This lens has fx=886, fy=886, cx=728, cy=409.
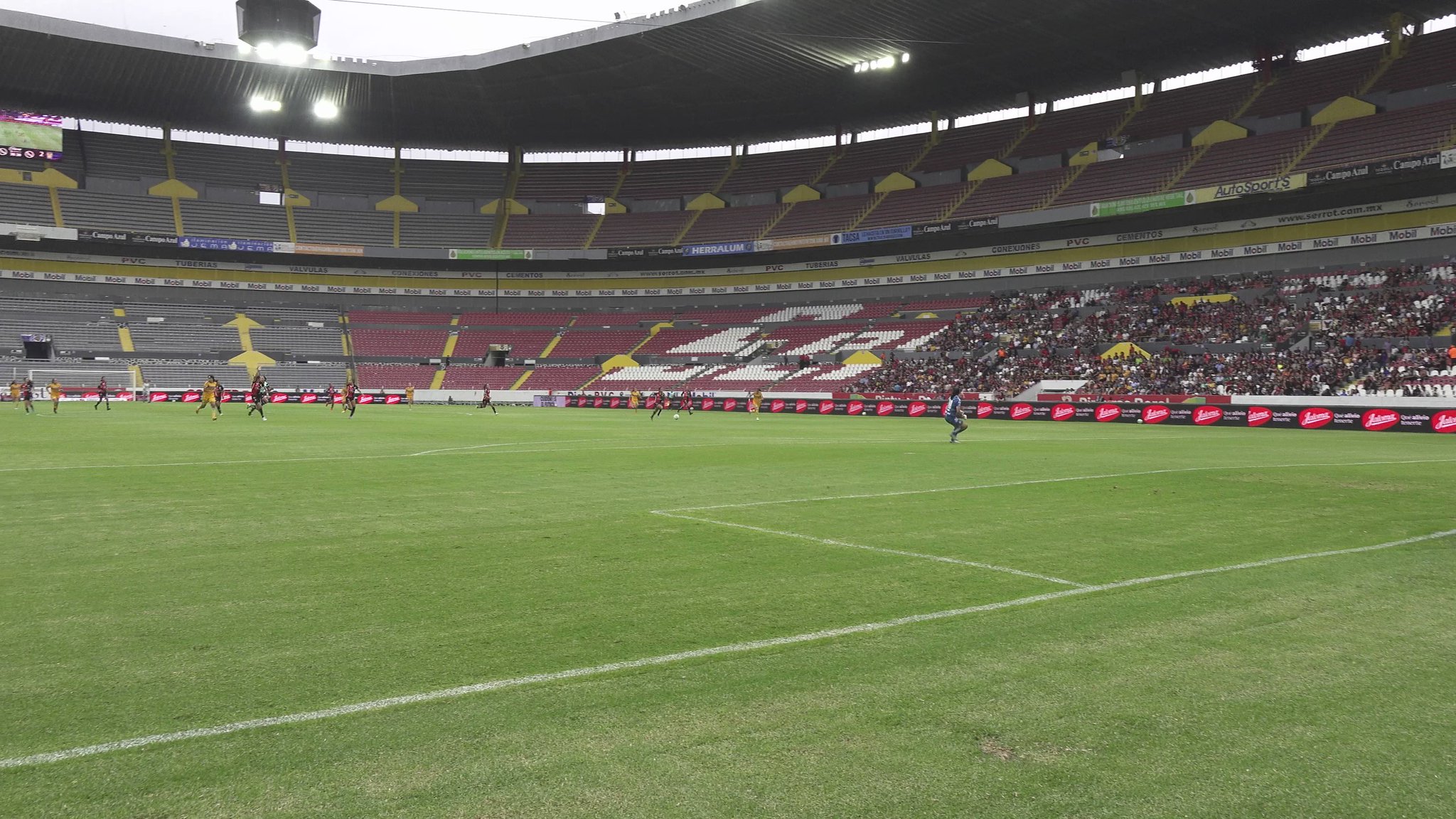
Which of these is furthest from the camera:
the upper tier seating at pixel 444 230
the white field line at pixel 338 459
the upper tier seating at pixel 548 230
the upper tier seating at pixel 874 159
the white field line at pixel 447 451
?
the upper tier seating at pixel 548 230

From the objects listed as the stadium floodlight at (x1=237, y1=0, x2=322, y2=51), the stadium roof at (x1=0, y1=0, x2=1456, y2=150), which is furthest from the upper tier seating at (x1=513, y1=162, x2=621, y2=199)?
the stadium floodlight at (x1=237, y1=0, x2=322, y2=51)

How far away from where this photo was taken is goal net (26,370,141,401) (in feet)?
201

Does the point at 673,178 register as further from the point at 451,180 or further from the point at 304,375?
the point at 304,375

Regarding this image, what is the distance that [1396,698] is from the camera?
15.6 ft

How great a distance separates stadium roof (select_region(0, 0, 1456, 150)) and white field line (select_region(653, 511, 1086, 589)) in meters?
43.1

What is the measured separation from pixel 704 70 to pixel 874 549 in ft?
183

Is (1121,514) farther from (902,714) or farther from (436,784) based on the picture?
(436,784)

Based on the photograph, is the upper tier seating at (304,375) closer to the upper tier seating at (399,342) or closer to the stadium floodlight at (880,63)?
the upper tier seating at (399,342)

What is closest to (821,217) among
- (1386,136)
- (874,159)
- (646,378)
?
(874,159)

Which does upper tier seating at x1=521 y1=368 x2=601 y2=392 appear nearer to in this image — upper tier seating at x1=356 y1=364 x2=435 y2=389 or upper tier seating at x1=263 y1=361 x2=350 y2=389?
upper tier seating at x1=356 y1=364 x2=435 y2=389

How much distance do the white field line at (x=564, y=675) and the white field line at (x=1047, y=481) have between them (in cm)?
558

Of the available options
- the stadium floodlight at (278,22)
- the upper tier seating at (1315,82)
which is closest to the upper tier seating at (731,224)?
the stadium floodlight at (278,22)

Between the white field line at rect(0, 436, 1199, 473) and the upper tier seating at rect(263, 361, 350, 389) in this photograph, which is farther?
the upper tier seating at rect(263, 361, 350, 389)

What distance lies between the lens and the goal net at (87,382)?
61.1m
